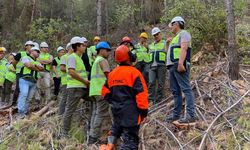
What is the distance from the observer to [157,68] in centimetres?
827

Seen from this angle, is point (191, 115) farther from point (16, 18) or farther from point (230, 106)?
point (16, 18)

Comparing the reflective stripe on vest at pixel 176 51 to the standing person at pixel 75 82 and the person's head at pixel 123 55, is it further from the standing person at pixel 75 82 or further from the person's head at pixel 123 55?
the standing person at pixel 75 82

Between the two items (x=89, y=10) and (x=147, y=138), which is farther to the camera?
(x=89, y=10)

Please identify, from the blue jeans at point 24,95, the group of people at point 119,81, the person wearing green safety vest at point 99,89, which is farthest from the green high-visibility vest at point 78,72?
the blue jeans at point 24,95

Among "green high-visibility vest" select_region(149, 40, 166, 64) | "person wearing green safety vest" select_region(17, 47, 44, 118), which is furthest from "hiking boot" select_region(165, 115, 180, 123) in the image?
"person wearing green safety vest" select_region(17, 47, 44, 118)

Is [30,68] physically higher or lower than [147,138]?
higher

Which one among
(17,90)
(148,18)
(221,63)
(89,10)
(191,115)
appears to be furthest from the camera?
(89,10)

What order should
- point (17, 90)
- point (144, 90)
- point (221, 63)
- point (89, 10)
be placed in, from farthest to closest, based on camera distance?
point (89, 10) < point (17, 90) < point (221, 63) < point (144, 90)

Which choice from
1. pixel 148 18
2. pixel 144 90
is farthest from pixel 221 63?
pixel 148 18

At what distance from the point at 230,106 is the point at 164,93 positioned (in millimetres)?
2590

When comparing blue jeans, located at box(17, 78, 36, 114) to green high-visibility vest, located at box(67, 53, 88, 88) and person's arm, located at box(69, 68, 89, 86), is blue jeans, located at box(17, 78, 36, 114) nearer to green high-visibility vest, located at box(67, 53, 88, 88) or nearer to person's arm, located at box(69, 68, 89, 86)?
green high-visibility vest, located at box(67, 53, 88, 88)

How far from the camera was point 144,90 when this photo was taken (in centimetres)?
502

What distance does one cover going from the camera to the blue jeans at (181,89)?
19.5ft

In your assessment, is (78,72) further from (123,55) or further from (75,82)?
(123,55)
